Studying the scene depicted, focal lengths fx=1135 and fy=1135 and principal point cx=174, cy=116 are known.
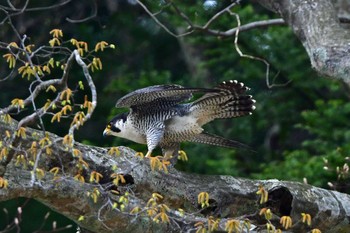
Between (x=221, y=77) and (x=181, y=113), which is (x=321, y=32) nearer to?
(x=181, y=113)

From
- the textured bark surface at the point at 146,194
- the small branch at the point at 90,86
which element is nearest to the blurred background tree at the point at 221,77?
the textured bark surface at the point at 146,194

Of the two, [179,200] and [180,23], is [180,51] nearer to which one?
[180,23]

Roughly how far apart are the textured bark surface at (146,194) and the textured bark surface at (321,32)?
71 centimetres

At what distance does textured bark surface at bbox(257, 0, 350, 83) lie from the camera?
240 inches

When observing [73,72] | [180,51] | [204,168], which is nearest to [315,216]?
[204,168]

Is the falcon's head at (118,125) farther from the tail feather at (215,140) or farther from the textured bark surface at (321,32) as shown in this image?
the textured bark surface at (321,32)

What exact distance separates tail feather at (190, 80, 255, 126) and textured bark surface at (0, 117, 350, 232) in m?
1.36

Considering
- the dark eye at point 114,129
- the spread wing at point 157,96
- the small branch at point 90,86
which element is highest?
the small branch at point 90,86

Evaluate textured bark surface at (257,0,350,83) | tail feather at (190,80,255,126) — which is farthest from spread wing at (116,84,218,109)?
textured bark surface at (257,0,350,83)

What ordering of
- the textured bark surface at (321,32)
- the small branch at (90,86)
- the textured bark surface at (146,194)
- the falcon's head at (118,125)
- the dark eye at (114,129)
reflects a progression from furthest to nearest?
1. the dark eye at (114,129)
2. the falcon's head at (118,125)
3. the textured bark surface at (321,32)
4. the textured bark surface at (146,194)
5. the small branch at (90,86)

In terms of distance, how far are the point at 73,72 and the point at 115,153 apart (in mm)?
6328

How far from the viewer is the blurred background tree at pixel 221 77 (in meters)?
10.9

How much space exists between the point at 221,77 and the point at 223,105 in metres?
4.80

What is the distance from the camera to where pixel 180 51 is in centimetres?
1444
